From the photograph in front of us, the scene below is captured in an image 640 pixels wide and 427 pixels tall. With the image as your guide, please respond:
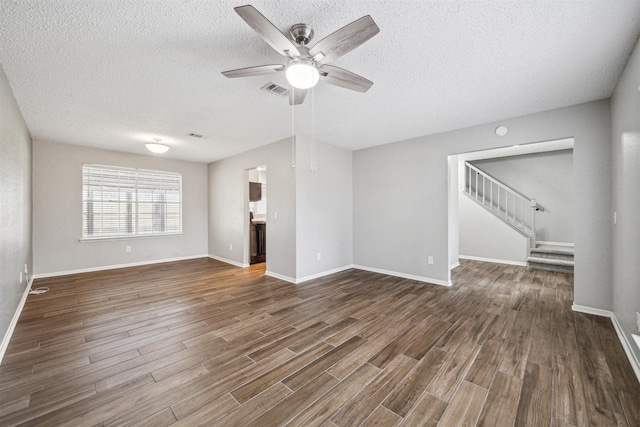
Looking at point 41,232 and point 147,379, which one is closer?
point 147,379

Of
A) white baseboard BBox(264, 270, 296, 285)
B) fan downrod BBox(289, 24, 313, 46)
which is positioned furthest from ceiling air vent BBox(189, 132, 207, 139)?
fan downrod BBox(289, 24, 313, 46)

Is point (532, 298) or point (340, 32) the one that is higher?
point (340, 32)

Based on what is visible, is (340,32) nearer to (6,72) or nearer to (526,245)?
(6,72)

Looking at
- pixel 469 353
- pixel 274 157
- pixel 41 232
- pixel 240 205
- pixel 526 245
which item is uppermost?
pixel 274 157

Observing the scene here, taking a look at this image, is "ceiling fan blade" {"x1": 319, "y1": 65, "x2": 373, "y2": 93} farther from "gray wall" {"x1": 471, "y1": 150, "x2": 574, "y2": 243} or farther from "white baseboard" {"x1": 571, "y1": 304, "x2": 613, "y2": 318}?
"gray wall" {"x1": 471, "y1": 150, "x2": 574, "y2": 243}

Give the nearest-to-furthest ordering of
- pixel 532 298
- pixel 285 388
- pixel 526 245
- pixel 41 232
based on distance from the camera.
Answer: pixel 285 388 < pixel 532 298 < pixel 41 232 < pixel 526 245

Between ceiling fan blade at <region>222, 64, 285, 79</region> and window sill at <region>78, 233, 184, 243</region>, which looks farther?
window sill at <region>78, 233, 184, 243</region>

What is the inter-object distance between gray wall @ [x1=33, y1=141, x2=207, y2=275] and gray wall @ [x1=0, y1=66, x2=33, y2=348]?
180 cm

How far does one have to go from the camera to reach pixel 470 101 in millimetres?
3012

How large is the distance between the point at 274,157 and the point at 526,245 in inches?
218

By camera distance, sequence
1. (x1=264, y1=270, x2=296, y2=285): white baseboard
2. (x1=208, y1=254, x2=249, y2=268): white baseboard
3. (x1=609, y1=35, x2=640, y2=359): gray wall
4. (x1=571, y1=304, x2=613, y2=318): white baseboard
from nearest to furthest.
A: 1. (x1=609, y1=35, x2=640, y2=359): gray wall
2. (x1=571, y1=304, x2=613, y2=318): white baseboard
3. (x1=264, y1=270, x2=296, y2=285): white baseboard
4. (x1=208, y1=254, x2=249, y2=268): white baseboard

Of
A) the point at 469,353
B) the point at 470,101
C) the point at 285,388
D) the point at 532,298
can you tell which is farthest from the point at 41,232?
the point at 532,298

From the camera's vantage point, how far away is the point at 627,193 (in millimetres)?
2258

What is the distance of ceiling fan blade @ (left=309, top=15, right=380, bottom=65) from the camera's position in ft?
4.80
